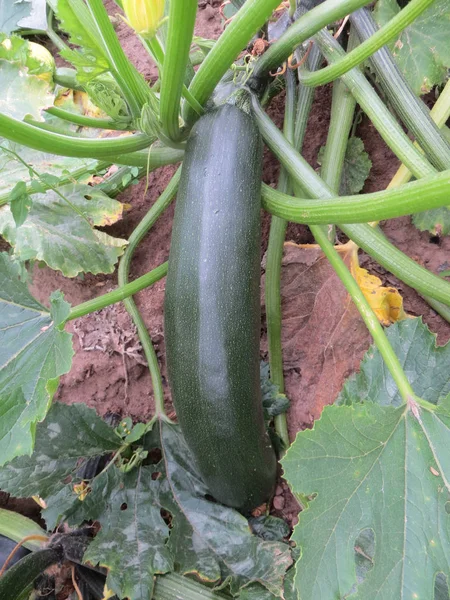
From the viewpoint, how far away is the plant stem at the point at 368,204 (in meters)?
0.90

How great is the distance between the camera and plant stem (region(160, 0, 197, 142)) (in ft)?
3.08

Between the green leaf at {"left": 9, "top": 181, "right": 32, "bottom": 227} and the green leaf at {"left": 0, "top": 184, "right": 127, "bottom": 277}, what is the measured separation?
1.14ft

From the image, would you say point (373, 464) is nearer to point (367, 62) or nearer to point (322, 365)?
point (322, 365)

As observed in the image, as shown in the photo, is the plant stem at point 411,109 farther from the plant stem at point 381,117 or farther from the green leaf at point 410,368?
the green leaf at point 410,368

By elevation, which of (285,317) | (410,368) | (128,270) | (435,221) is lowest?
(410,368)

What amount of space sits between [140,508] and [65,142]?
993 mm

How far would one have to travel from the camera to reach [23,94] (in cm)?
133

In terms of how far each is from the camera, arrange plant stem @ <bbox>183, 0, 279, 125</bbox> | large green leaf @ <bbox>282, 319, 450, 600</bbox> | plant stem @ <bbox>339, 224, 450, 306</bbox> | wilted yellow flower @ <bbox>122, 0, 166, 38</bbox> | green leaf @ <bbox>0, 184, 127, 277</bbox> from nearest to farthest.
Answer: wilted yellow flower @ <bbox>122, 0, 166, 38</bbox> < large green leaf @ <bbox>282, 319, 450, 600</bbox> < plant stem @ <bbox>183, 0, 279, 125</bbox> < plant stem @ <bbox>339, 224, 450, 306</bbox> < green leaf @ <bbox>0, 184, 127, 277</bbox>

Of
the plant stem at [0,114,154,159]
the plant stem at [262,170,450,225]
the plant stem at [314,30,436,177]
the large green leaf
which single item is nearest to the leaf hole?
the large green leaf

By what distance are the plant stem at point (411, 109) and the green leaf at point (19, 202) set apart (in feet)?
3.11

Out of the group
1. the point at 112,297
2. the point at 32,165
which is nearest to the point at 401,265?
Answer: the point at 112,297

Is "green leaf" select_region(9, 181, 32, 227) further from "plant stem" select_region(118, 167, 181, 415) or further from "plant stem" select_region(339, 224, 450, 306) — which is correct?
"plant stem" select_region(339, 224, 450, 306)

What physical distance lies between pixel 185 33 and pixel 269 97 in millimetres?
701

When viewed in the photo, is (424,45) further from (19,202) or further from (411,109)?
(19,202)
